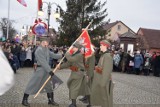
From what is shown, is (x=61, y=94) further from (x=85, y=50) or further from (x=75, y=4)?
(x=75, y=4)

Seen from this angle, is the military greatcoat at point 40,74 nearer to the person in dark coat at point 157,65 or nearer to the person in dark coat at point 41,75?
the person in dark coat at point 41,75

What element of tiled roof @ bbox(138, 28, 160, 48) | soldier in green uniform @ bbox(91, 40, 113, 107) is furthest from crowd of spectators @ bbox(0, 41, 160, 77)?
tiled roof @ bbox(138, 28, 160, 48)

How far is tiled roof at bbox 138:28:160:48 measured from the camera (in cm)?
A: 6128

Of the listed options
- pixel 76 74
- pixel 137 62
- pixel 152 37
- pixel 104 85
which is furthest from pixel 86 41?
pixel 152 37

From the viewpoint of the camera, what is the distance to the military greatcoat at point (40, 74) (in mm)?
8016

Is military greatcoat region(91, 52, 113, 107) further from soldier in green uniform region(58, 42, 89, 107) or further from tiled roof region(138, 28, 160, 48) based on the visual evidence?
tiled roof region(138, 28, 160, 48)

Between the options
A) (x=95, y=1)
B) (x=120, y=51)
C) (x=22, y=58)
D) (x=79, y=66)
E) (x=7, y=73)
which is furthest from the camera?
(x=95, y=1)

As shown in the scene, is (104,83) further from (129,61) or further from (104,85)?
(129,61)

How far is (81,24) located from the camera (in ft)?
109

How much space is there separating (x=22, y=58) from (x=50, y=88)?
37.4 feet

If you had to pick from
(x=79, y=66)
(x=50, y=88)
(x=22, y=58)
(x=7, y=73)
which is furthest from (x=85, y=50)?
(x=22, y=58)

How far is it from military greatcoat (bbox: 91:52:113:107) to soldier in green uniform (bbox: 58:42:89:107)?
0.72m

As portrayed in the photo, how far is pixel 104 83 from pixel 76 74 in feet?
4.04

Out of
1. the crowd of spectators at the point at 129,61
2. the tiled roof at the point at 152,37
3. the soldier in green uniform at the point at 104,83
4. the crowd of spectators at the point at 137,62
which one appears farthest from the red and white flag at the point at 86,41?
the tiled roof at the point at 152,37
